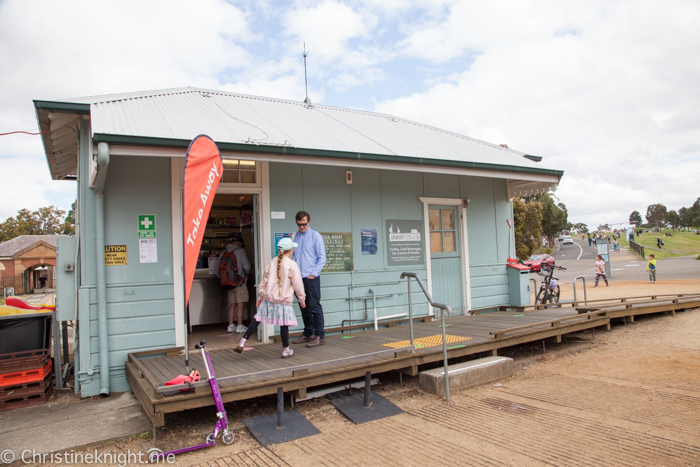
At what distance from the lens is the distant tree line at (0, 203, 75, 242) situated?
51.0m

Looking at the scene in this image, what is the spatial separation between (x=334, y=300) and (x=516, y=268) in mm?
4037

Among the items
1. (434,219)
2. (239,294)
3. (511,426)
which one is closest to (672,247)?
(434,219)

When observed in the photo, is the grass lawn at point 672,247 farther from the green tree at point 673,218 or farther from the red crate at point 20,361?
the green tree at point 673,218

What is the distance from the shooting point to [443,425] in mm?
4281

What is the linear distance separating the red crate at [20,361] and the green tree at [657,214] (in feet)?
478

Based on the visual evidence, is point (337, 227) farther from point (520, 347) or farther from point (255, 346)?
point (520, 347)

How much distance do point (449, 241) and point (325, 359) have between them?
4182mm

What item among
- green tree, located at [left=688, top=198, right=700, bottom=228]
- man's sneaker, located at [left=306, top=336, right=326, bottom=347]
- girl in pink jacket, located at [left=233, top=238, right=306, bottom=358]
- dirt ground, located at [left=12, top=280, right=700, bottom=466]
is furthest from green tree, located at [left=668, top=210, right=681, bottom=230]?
girl in pink jacket, located at [left=233, top=238, right=306, bottom=358]

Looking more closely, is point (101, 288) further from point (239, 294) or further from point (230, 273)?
point (239, 294)

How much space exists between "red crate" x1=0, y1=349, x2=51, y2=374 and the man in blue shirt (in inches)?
117

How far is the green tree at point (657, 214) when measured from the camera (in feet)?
403

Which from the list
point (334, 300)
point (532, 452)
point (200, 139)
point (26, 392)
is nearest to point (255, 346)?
point (334, 300)

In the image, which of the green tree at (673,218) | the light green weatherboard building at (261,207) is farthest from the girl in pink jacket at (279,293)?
the green tree at (673,218)

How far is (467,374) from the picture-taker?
5.37 metres
